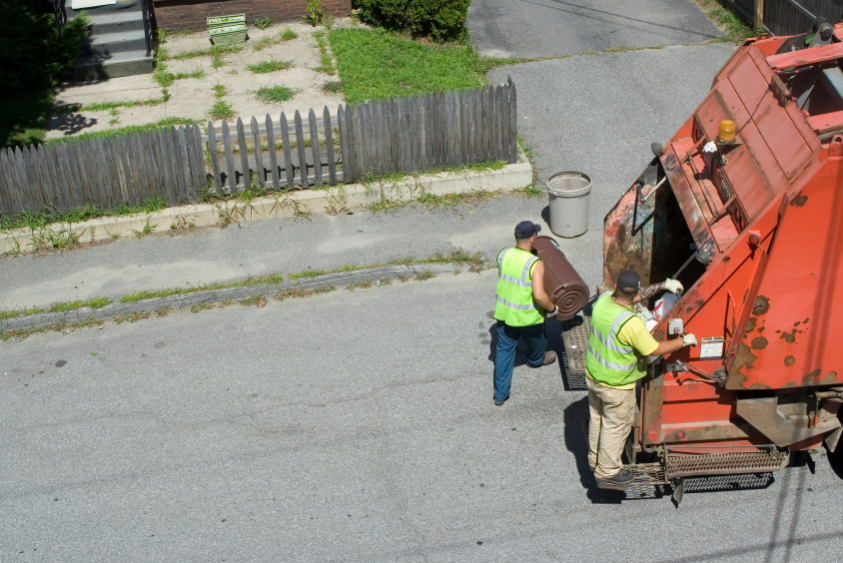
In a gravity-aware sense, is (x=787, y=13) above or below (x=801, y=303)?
above

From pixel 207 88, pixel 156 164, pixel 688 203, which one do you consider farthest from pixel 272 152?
pixel 688 203

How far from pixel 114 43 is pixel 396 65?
455cm

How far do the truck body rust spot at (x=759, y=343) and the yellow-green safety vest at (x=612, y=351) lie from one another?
67 cm

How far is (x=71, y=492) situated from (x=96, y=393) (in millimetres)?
1244

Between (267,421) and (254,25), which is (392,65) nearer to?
(254,25)

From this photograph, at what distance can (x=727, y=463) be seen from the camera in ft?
19.6

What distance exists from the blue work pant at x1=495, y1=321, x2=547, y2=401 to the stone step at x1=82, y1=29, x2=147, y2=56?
9.60m

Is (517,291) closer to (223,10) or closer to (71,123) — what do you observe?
(71,123)

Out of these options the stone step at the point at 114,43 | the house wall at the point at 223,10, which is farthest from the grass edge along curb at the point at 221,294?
the house wall at the point at 223,10

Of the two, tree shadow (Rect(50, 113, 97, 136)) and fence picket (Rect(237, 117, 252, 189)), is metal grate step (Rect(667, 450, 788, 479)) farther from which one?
tree shadow (Rect(50, 113, 97, 136))

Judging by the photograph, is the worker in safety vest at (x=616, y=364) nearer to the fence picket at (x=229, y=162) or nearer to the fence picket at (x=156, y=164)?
the fence picket at (x=229, y=162)

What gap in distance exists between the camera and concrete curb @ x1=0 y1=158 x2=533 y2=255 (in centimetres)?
984

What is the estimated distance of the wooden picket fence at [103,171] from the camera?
9.80 meters

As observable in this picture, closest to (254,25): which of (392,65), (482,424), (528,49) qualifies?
(392,65)
